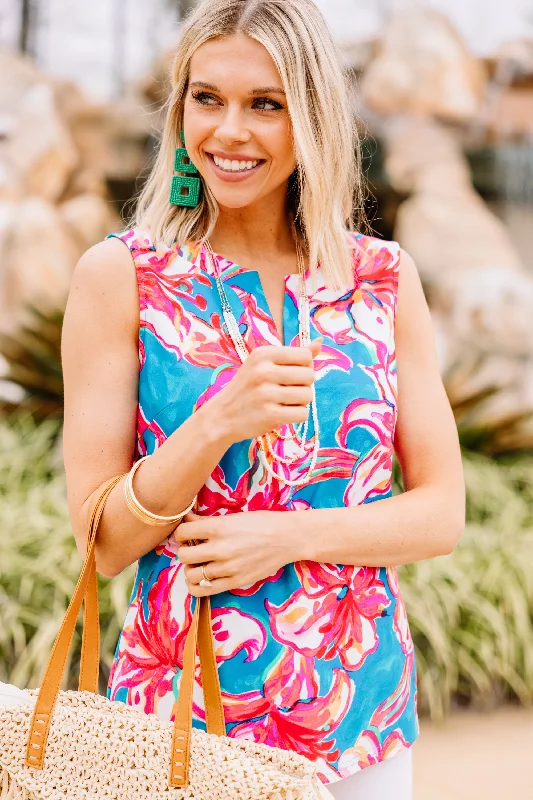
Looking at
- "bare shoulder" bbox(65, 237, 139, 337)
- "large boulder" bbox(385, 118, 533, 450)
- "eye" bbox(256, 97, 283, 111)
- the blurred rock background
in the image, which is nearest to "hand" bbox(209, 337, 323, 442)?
"bare shoulder" bbox(65, 237, 139, 337)

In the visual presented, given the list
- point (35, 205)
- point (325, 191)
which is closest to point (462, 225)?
point (35, 205)

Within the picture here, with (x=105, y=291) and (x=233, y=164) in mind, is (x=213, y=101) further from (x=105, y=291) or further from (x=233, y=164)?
(x=105, y=291)

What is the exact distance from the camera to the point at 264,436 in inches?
63.0

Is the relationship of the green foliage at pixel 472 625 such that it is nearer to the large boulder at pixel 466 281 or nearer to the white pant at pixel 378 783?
the large boulder at pixel 466 281

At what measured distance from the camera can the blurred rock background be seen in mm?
4676

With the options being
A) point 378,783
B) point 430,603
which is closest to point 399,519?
point 378,783

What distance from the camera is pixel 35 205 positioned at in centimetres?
772

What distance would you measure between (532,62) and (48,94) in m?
4.42

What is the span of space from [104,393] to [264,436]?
269 mm

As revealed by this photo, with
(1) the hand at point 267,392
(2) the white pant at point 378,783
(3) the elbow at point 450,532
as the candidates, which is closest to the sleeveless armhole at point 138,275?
(1) the hand at point 267,392

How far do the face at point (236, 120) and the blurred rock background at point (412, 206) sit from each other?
9.90 feet

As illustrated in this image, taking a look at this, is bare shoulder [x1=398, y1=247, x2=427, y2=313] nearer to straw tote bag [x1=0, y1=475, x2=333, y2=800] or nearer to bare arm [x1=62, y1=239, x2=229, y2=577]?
bare arm [x1=62, y1=239, x2=229, y2=577]

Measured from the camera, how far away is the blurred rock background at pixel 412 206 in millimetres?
4676

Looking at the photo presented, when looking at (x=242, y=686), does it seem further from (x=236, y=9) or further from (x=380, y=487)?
(x=236, y=9)
